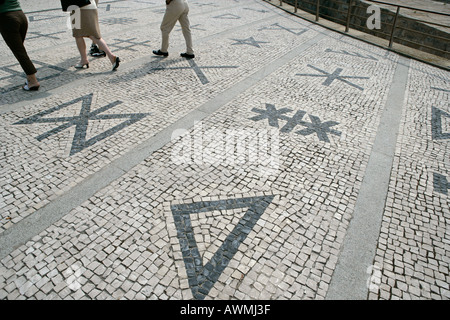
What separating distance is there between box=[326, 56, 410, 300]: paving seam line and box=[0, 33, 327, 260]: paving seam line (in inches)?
92.3

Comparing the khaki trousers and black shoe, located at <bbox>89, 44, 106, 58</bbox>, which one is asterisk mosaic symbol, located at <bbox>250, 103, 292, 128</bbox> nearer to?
the khaki trousers

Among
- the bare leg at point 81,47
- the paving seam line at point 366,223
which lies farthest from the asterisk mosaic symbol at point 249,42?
the paving seam line at point 366,223

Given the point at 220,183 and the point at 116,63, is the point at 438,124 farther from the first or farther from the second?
the point at 116,63

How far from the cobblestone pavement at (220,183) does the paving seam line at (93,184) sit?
0.02 meters

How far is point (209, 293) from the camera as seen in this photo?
224 centimetres

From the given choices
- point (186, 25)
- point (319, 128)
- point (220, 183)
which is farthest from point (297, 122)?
point (186, 25)

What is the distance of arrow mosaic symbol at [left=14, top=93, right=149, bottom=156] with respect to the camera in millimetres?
3799

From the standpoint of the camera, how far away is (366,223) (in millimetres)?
2893

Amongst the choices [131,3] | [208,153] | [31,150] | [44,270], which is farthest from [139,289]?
[131,3]

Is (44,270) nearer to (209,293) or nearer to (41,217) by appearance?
(41,217)

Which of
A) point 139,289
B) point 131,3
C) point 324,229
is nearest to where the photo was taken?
point 139,289

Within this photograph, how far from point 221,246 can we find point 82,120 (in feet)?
9.37

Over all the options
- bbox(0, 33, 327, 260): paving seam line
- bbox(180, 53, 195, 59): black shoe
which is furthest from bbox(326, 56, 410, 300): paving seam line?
bbox(180, 53, 195, 59): black shoe

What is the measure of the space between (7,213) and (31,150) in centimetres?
105
